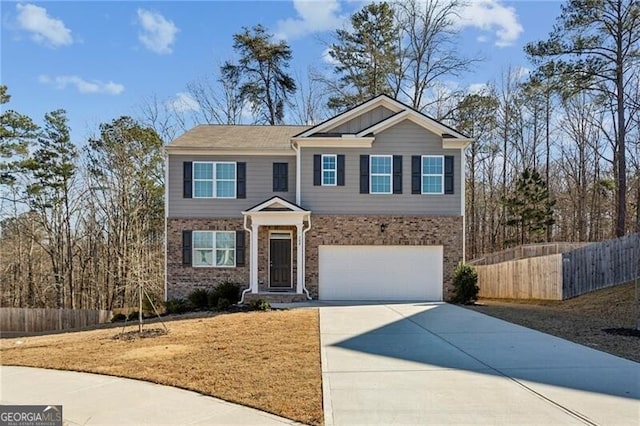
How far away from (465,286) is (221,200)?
9.48 m

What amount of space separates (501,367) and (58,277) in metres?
25.5

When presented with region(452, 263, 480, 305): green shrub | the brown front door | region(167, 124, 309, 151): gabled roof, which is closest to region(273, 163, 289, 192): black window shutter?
region(167, 124, 309, 151): gabled roof

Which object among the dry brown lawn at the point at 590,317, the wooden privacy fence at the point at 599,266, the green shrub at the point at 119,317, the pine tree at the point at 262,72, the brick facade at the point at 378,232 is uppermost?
the pine tree at the point at 262,72

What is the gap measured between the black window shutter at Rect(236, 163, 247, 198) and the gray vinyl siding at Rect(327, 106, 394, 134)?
11.6 feet

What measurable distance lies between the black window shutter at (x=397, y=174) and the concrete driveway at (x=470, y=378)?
308 inches

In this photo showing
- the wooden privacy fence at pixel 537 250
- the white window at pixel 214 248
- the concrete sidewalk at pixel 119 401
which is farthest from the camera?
the wooden privacy fence at pixel 537 250

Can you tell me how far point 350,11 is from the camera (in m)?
30.3

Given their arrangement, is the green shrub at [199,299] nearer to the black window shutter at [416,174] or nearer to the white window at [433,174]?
the black window shutter at [416,174]

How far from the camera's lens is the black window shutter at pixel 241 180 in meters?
18.2

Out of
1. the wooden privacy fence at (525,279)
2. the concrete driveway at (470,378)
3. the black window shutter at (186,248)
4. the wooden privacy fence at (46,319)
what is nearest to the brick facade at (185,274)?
the black window shutter at (186,248)

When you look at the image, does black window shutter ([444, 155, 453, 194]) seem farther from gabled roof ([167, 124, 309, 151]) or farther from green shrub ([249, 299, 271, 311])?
green shrub ([249, 299, 271, 311])

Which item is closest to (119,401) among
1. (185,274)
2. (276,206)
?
(276,206)

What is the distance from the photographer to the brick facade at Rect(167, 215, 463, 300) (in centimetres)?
1772

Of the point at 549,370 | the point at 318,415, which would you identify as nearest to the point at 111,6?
the point at 318,415
